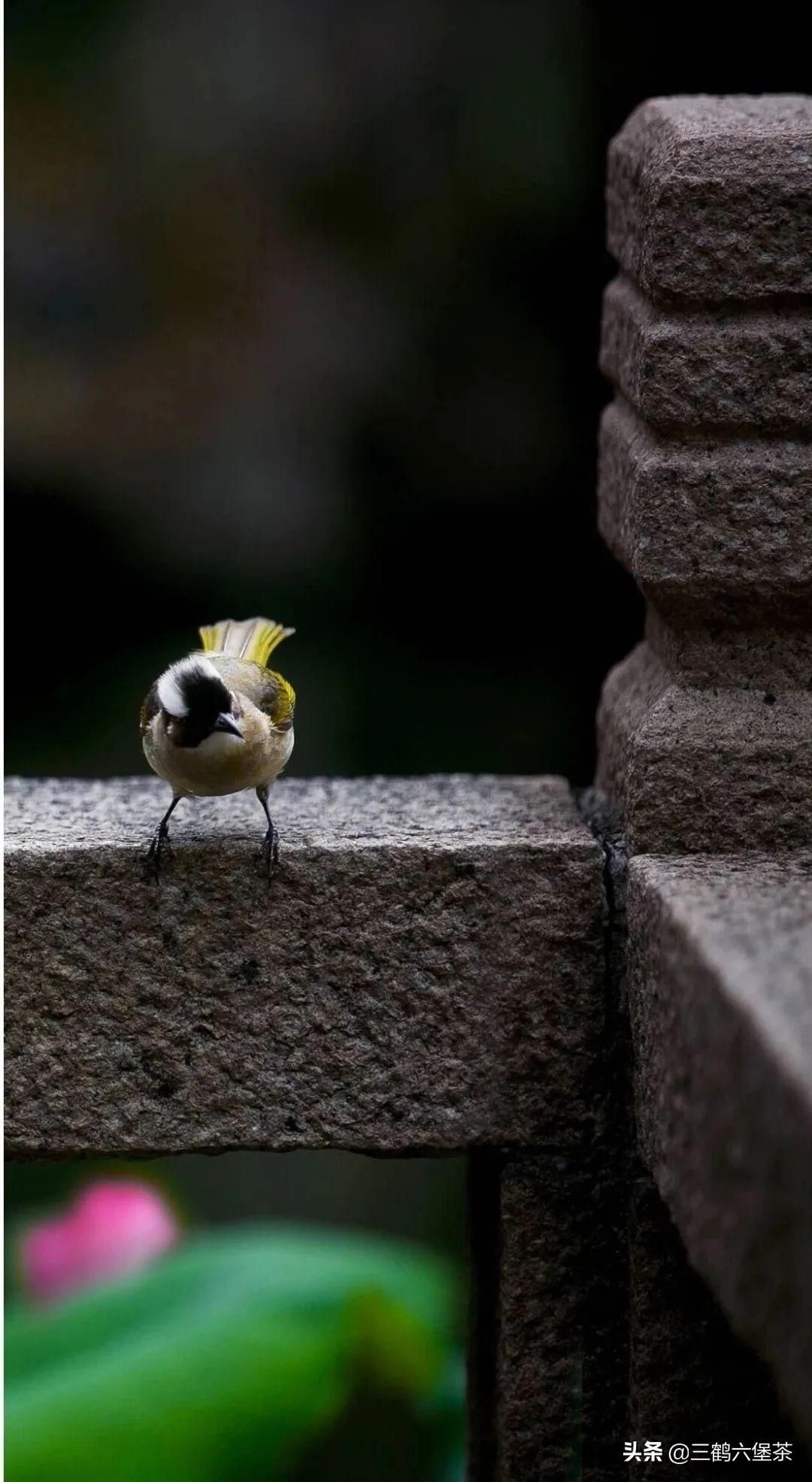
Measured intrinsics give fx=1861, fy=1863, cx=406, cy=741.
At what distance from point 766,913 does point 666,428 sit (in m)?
0.61

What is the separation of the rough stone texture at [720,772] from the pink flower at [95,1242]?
5.17 ft

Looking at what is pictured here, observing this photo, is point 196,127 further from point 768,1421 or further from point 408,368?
point 768,1421

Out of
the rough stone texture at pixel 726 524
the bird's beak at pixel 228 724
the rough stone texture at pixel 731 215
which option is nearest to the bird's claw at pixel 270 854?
the bird's beak at pixel 228 724

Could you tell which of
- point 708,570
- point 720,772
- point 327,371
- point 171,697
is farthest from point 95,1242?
point 327,371

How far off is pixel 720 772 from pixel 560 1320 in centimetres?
71

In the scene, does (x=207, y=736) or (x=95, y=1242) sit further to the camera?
(x=95, y=1242)

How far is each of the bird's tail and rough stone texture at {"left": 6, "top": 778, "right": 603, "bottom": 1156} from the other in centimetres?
70

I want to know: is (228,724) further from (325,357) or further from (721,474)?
(325,357)

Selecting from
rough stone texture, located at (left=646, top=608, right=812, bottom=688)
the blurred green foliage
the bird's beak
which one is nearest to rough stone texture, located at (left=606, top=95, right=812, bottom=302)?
rough stone texture, located at (left=646, top=608, right=812, bottom=688)

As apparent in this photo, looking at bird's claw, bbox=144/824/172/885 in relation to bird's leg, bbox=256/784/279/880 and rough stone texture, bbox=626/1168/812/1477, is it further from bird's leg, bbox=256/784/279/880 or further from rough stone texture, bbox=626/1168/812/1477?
rough stone texture, bbox=626/1168/812/1477

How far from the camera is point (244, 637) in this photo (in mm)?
2941

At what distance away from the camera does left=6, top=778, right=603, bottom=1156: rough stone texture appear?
221 cm

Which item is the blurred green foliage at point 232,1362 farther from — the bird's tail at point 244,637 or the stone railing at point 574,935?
the bird's tail at point 244,637

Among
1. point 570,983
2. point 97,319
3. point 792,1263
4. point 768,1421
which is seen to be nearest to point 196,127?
point 97,319
